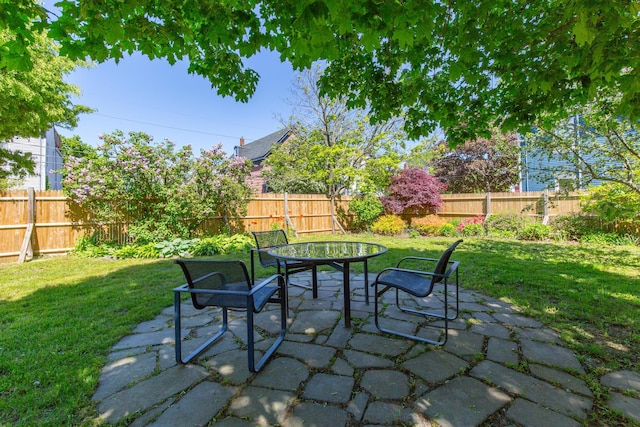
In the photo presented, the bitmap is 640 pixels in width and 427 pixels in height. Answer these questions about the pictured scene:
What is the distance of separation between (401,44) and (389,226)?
29.3 feet

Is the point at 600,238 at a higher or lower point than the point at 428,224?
lower

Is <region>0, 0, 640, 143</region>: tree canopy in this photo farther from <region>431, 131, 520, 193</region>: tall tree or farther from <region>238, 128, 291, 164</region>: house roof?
<region>238, 128, 291, 164</region>: house roof

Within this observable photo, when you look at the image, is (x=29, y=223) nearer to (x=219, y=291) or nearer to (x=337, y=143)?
(x=219, y=291)

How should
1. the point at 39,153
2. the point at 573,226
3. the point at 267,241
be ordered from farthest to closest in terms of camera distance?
the point at 39,153 < the point at 573,226 < the point at 267,241

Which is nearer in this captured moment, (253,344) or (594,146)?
(253,344)

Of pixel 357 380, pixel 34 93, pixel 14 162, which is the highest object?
pixel 34 93

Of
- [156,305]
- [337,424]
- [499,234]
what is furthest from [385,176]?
[337,424]

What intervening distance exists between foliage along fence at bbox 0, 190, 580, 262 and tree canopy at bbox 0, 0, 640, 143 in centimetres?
499

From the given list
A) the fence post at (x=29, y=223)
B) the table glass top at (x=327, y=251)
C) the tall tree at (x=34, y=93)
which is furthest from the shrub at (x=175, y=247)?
the table glass top at (x=327, y=251)

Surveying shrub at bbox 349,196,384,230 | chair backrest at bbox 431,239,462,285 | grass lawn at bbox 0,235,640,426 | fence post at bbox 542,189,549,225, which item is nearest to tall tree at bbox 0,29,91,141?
grass lawn at bbox 0,235,640,426

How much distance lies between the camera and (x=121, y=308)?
128 inches

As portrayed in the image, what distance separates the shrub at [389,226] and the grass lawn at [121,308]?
432 cm

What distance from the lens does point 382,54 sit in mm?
3660

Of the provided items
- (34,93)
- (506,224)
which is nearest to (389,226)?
(506,224)
